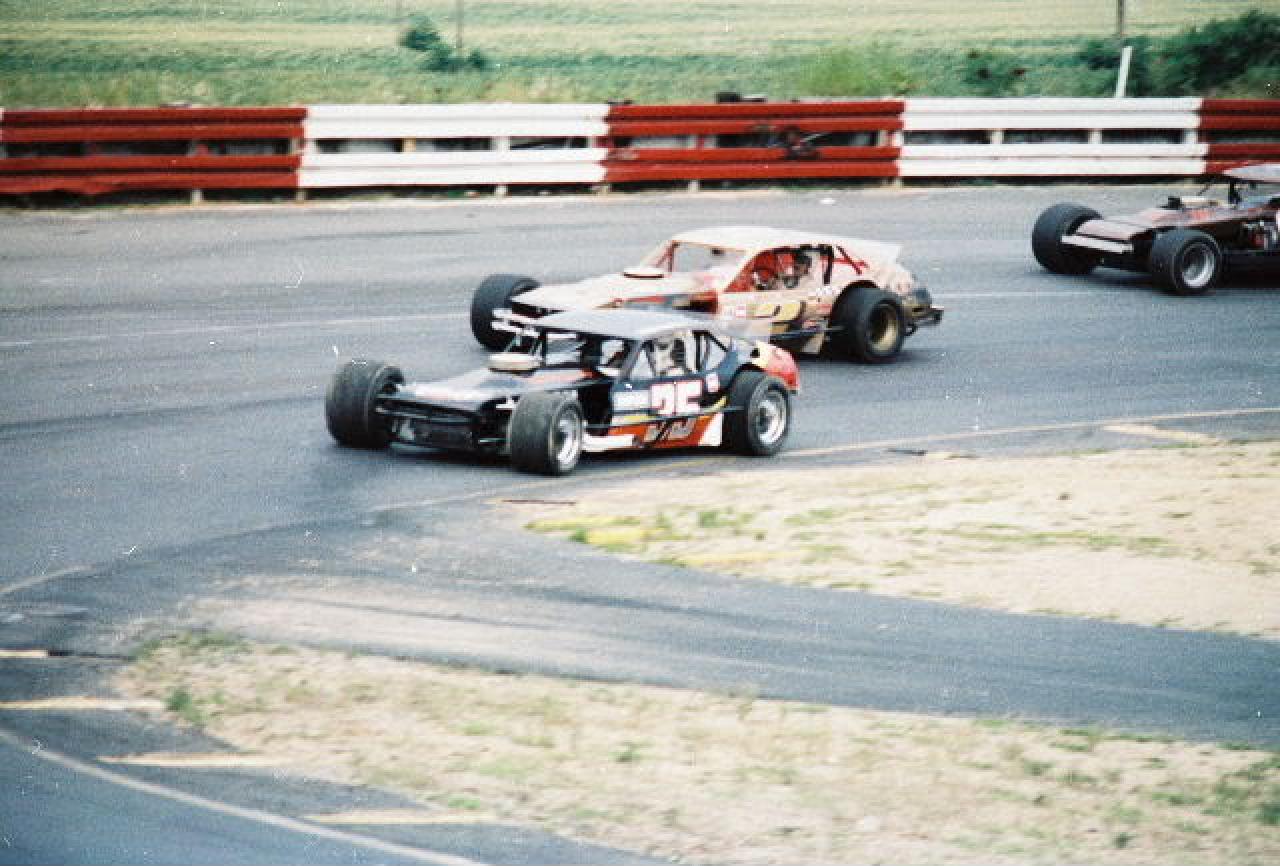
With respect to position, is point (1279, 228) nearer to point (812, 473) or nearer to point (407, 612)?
point (812, 473)

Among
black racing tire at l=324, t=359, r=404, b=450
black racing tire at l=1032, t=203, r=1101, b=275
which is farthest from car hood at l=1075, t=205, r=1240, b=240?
black racing tire at l=324, t=359, r=404, b=450

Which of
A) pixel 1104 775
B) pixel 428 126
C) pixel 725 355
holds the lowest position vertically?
pixel 1104 775

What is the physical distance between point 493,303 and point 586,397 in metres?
3.51

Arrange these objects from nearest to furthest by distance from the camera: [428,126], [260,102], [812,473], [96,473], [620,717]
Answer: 1. [620,717]
2. [96,473]
3. [812,473]
4. [428,126]
5. [260,102]

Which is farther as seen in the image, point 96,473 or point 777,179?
point 777,179

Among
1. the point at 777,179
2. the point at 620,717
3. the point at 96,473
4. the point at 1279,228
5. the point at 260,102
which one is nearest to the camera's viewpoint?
the point at 620,717

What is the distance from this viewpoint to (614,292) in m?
17.1

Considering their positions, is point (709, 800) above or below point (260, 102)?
below

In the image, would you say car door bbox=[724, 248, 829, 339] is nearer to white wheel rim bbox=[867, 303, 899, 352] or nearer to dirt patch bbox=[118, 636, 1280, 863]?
white wheel rim bbox=[867, 303, 899, 352]

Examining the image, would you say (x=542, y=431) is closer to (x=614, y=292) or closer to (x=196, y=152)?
(x=614, y=292)

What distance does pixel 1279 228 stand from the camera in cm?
2291

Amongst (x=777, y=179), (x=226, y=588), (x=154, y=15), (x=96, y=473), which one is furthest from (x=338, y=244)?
(x=154, y=15)

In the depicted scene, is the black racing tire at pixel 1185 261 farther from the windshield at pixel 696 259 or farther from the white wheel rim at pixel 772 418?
the white wheel rim at pixel 772 418

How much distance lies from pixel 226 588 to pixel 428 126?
50.8 ft
